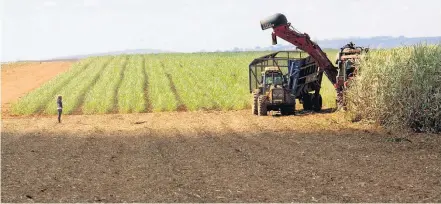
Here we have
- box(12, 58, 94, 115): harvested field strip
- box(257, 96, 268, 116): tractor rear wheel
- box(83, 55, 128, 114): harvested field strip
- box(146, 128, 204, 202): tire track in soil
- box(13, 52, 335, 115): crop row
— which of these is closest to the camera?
box(146, 128, 204, 202): tire track in soil

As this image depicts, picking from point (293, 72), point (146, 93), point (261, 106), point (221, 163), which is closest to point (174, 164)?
point (221, 163)

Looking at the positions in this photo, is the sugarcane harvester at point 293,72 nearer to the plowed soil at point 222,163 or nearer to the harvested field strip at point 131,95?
the plowed soil at point 222,163

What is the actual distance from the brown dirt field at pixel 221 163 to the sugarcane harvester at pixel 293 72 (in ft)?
7.53

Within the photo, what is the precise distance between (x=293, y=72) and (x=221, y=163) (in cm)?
1522

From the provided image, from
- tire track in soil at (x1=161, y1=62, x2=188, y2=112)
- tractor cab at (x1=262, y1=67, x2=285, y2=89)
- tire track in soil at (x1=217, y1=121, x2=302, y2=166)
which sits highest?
tractor cab at (x1=262, y1=67, x2=285, y2=89)

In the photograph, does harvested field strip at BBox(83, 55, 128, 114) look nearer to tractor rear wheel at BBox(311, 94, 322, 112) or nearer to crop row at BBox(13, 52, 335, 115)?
crop row at BBox(13, 52, 335, 115)

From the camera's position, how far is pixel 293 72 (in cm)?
3198

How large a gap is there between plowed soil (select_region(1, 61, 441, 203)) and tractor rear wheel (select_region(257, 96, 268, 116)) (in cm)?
275

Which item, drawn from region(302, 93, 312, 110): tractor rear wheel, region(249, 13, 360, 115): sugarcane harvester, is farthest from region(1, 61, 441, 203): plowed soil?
region(302, 93, 312, 110): tractor rear wheel

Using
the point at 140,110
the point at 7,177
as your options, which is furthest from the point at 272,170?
the point at 140,110

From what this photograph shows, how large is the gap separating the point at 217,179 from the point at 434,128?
1155cm

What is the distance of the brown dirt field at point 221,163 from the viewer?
44.3 feet

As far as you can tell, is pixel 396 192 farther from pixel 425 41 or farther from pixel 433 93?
pixel 425 41

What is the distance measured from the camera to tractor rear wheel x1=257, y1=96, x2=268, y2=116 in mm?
→ 31359
